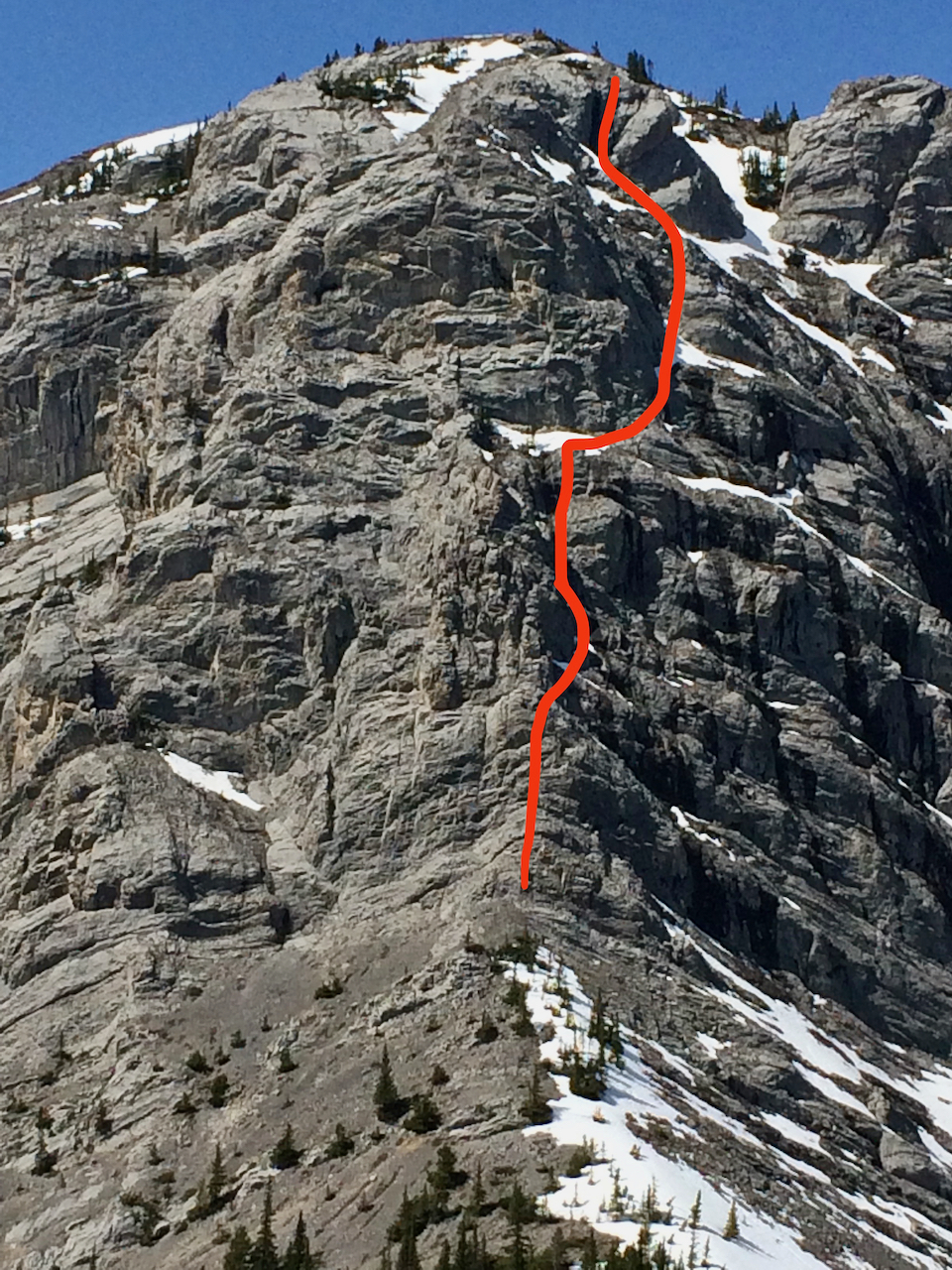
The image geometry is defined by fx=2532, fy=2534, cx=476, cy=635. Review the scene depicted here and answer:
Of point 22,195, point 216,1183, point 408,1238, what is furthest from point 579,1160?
point 22,195

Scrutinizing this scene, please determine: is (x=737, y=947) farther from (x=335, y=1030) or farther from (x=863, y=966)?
(x=335, y=1030)

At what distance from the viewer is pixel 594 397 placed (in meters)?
123

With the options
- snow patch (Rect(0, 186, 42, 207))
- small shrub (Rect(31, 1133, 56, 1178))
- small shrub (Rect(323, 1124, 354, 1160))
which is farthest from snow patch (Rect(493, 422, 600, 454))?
snow patch (Rect(0, 186, 42, 207))

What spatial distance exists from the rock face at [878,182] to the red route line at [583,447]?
13.8 meters

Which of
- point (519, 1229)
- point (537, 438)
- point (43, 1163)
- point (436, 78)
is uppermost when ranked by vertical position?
point (436, 78)

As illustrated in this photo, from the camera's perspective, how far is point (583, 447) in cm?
12100

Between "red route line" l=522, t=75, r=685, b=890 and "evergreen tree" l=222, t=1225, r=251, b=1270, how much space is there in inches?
911

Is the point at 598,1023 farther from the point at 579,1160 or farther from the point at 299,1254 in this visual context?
the point at 299,1254

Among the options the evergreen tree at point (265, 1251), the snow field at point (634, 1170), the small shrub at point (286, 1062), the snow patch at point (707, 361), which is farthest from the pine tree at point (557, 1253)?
the snow patch at point (707, 361)

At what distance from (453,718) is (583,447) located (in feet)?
74.1

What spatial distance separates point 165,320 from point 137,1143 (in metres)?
58.7

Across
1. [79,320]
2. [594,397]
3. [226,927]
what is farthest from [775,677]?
[79,320]

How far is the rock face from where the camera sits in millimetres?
161875

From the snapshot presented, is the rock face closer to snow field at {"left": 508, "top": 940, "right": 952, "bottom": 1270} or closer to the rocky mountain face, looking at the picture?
the rocky mountain face
